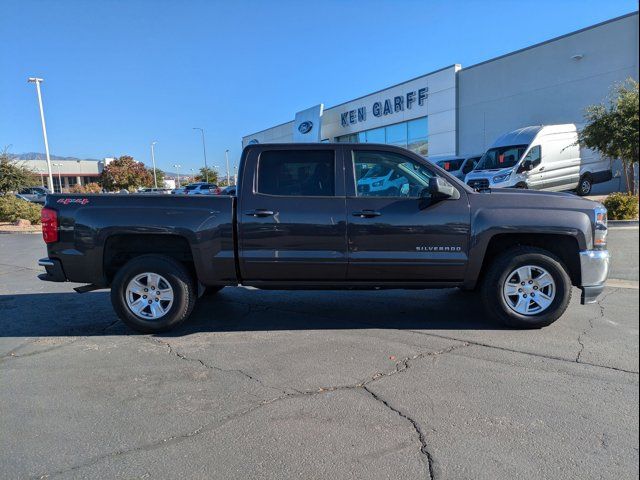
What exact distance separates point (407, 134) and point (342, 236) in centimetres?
2826

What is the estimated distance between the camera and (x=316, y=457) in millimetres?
2701

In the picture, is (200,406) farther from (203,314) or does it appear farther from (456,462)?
(203,314)

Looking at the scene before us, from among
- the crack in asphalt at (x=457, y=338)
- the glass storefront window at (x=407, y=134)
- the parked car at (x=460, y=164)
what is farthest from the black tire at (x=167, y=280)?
the glass storefront window at (x=407, y=134)

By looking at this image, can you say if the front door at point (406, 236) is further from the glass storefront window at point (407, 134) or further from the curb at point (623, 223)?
the glass storefront window at point (407, 134)

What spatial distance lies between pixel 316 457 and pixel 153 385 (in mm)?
1690

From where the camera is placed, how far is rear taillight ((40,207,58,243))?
490cm

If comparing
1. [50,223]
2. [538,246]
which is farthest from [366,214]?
[50,223]

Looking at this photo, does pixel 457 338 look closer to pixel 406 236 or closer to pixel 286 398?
pixel 406 236

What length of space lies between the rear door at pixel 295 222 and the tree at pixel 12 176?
22.7 metres

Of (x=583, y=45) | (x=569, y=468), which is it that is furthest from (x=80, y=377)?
(x=583, y=45)

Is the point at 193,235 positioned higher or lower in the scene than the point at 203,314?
higher

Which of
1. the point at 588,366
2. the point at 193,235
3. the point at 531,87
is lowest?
the point at 588,366

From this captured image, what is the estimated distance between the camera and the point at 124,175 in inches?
2462

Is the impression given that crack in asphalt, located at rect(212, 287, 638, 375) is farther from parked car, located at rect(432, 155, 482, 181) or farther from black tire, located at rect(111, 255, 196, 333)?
parked car, located at rect(432, 155, 482, 181)
